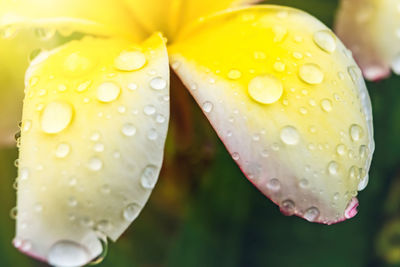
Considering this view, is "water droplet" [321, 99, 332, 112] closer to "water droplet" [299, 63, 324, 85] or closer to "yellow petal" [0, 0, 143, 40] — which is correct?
"water droplet" [299, 63, 324, 85]

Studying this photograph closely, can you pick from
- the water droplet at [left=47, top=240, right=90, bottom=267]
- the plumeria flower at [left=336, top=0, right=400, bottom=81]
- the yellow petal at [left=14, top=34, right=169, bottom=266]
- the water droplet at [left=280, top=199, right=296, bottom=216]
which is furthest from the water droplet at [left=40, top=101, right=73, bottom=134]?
the plumeria flower at [left=336, top=0, right=400, bottom=81]

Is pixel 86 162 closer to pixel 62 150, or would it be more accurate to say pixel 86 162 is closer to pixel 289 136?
pixel 62 150

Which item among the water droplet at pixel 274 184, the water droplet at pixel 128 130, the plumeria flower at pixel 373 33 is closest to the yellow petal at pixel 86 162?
the water droplet at pixel 128 130

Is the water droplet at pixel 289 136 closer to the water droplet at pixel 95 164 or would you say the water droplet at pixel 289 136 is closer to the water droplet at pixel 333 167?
the water droplet at pixel 333 167

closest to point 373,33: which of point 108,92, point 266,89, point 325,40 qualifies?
point 325,40

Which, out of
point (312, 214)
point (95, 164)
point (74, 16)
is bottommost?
point (312, 214)

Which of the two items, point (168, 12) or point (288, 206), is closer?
point (288, 206)

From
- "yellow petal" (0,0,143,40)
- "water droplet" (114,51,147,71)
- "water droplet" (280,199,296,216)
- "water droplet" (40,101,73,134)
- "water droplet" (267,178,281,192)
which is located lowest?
"water droplet" (280,199,296,216)
